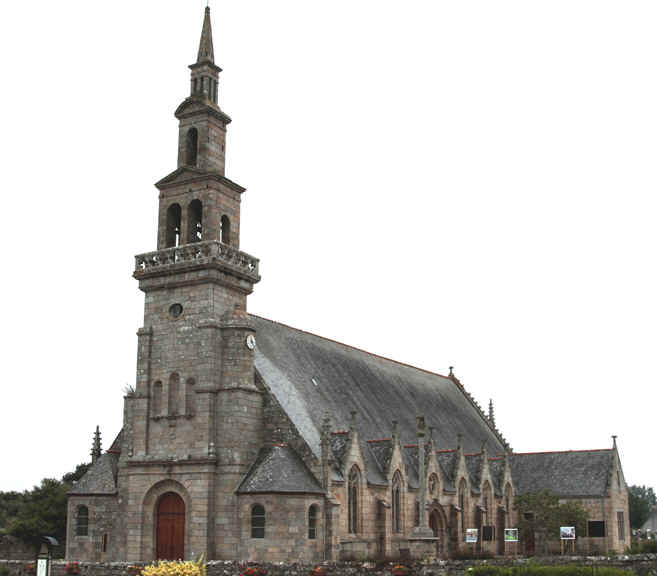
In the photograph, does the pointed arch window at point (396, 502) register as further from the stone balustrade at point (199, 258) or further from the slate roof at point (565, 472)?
the slate roof at point (565, 472)

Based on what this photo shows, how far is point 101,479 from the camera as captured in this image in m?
43.9

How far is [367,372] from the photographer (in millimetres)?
56688

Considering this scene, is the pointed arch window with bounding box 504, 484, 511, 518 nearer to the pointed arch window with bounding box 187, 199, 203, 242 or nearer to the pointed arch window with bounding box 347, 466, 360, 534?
the pointed arch window with bounding box 347, 466, 360, 534

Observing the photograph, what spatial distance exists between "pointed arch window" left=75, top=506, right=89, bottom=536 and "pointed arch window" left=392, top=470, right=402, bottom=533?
15.5 metres

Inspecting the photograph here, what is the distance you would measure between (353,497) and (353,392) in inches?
387

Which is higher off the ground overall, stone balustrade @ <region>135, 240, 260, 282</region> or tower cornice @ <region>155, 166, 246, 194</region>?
tower cornice @ <region>155, 166, 246, 194</region>

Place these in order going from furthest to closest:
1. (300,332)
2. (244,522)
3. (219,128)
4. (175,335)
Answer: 1. (300,332)
2. (219,128)
3. (175,335)
4. (244,522)

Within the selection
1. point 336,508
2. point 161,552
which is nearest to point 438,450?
point 336,508

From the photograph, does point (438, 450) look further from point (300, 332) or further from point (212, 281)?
point (212, 281)

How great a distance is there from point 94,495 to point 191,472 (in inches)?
247

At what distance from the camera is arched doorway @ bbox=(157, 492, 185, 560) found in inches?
1586

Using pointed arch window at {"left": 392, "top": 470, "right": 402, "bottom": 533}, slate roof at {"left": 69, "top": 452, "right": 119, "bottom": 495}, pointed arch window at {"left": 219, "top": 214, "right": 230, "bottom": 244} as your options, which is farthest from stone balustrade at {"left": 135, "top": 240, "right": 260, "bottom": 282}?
pointed arch window at {"left": 392, "top": 470, "right": 402, "bottom": 533}

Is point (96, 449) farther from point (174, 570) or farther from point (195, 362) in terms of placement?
point (174, 570)

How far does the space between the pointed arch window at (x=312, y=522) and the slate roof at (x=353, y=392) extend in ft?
8.58
